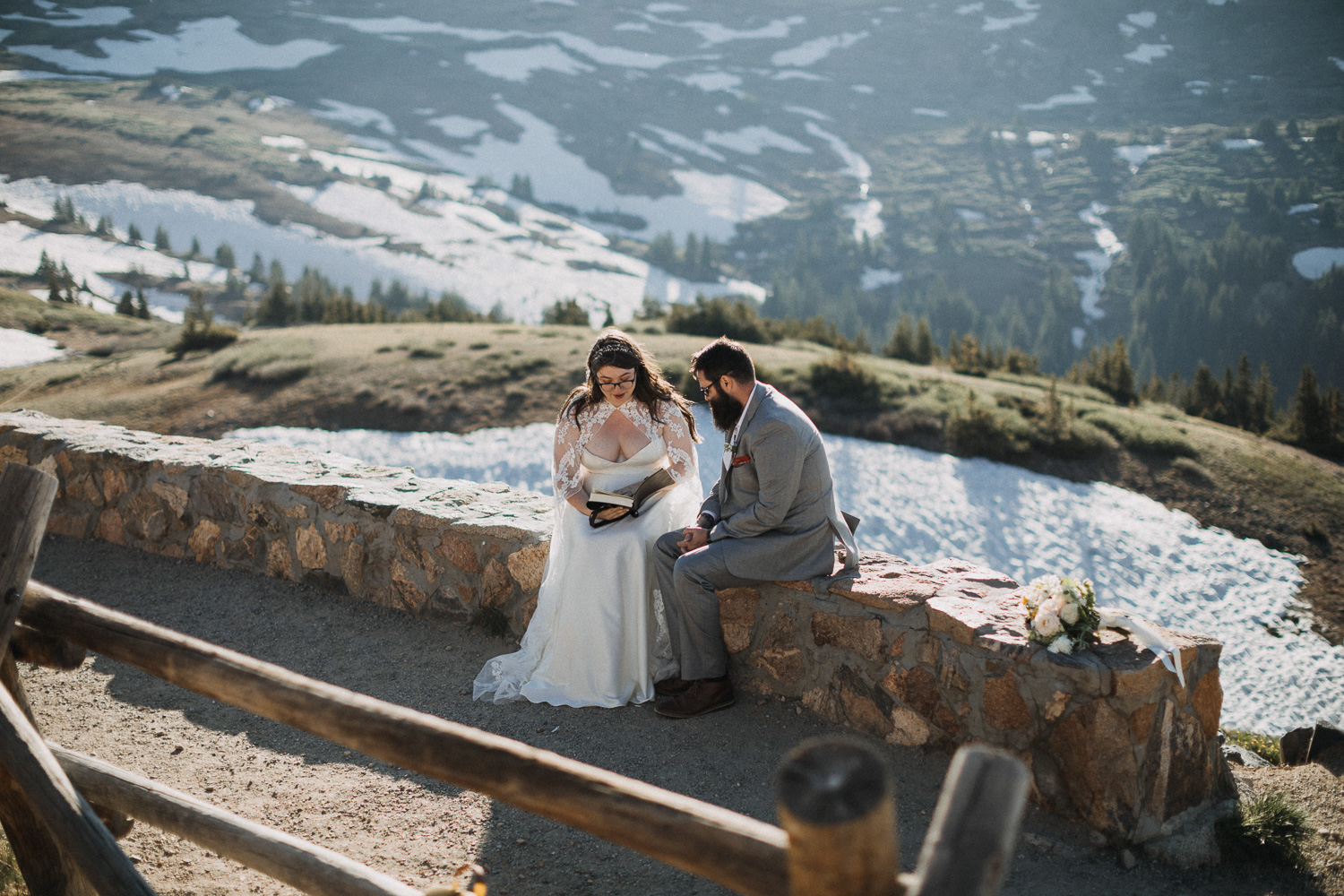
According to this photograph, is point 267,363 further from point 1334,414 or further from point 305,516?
point 1334,414

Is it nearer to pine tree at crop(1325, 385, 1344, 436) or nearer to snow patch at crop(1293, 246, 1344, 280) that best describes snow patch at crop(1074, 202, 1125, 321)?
snow patch at crop(1293, 246, 1344, 280)

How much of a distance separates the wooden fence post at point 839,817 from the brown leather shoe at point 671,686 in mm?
2752

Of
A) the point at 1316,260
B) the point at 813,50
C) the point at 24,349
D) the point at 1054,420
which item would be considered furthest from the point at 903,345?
the point at 813,50

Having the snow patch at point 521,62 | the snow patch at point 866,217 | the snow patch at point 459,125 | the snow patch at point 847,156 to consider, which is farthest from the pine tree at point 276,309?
the snow patch at point 521,62

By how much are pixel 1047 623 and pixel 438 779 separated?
7.59ft

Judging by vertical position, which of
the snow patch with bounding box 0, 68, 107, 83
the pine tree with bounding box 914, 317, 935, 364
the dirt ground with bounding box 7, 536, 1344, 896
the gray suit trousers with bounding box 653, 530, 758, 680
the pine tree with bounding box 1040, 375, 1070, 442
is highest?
the snow patch with bounding box 0, 68, 107, 83

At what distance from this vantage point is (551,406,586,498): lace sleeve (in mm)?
4512

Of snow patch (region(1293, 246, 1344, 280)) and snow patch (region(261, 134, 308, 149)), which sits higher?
snow patch (region(261, 134, 308, 149))

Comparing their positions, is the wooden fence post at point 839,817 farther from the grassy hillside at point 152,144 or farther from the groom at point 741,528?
the grassy hillside at point 152,144

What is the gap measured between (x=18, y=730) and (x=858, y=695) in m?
3.15

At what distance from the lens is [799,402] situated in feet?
43.9

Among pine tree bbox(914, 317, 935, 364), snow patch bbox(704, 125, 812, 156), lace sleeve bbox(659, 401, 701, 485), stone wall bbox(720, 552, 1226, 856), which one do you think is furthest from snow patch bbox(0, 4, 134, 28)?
stone wall bbox(720, 552, 1226, 856)

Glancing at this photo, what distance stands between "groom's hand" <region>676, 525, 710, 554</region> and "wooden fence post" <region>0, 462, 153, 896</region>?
8.12ft

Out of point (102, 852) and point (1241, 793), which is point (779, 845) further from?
point (1241, 793)
